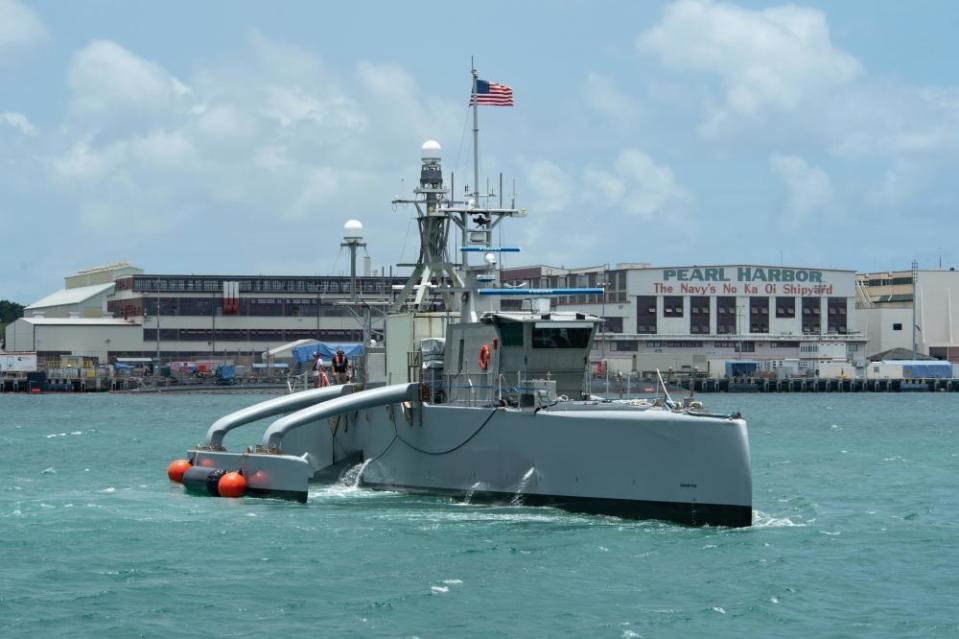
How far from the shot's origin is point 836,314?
409 feet

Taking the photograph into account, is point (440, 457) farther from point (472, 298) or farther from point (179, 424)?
point (179, 424)

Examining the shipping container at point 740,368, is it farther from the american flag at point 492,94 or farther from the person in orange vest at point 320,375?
the american flag at point 492,94

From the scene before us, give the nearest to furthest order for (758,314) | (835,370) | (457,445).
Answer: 1. (457,445)
2. (758,314)
3. (835,370)

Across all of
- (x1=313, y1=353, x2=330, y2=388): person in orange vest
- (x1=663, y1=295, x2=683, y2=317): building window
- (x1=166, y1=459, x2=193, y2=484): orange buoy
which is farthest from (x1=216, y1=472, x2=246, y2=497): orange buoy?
(x1=663, y1=295, x2=683, y2=317): building window

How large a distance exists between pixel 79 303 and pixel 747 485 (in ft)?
382

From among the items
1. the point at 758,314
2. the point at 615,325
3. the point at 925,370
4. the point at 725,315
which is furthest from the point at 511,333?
the point at 925,370

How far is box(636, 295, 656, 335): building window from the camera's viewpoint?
384 feet

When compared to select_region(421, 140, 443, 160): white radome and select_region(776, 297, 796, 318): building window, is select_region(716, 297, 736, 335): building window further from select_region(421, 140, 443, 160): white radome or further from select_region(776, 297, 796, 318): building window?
select_region(421, 140, 443, 160): white radome

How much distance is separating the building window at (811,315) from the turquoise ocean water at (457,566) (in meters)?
84.6

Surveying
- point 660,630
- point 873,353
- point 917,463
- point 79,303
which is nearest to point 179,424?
point 917,463

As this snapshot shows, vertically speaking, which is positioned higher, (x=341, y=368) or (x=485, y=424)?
(x=341, y=368)

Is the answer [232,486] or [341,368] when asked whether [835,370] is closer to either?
[341,368]

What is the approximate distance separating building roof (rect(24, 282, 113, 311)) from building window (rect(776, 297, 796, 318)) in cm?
5886

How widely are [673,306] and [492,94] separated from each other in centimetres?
8303
